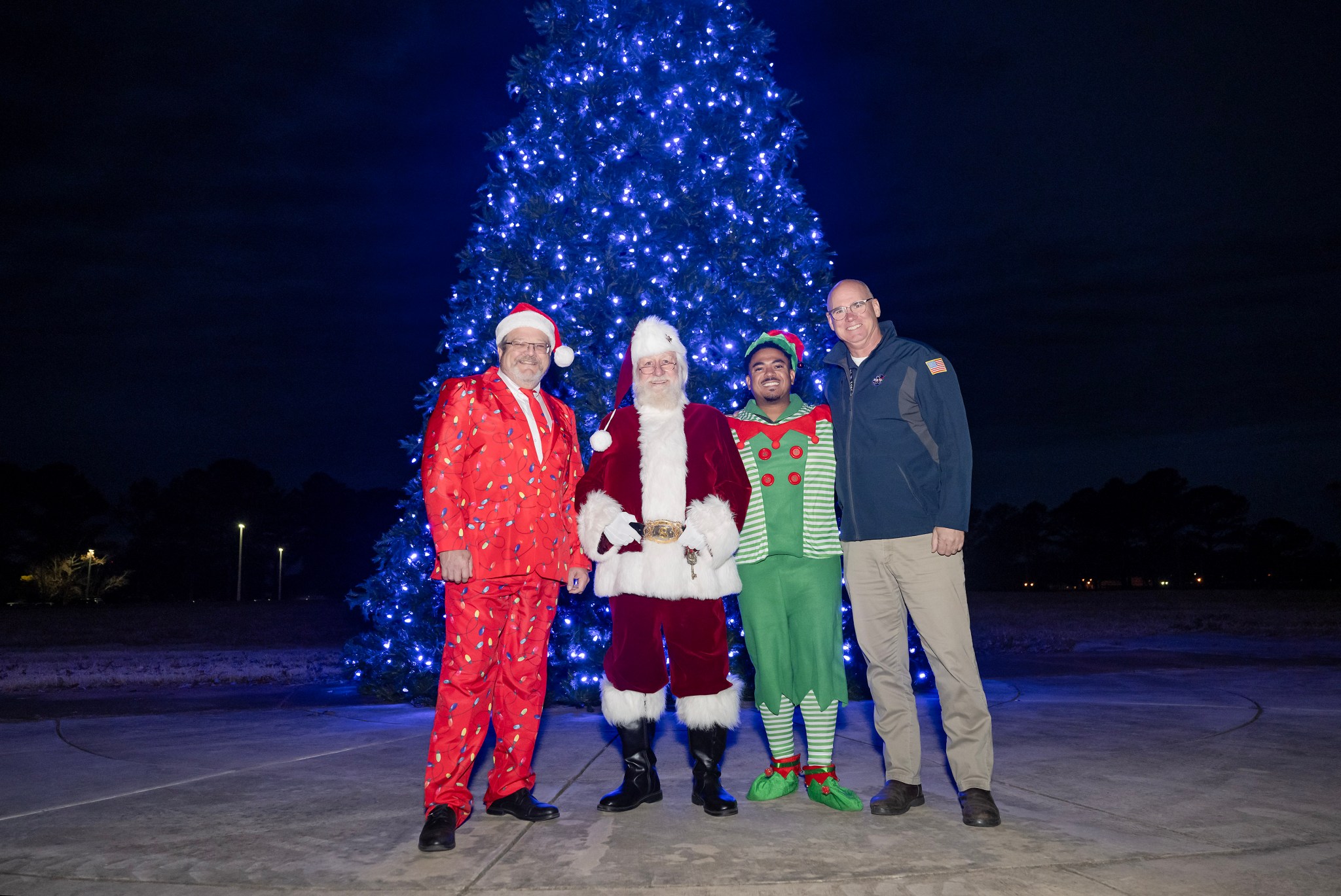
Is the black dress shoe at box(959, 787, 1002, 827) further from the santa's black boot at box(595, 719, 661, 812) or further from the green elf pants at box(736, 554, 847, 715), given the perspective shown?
the santa's black boot at box(595, 719, 661, 812)

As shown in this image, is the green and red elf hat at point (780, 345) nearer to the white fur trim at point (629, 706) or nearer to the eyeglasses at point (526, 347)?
the eyeglasses at point (526, 347)

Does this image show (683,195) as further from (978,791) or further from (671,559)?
(978,791)

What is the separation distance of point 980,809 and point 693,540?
57.5 inches

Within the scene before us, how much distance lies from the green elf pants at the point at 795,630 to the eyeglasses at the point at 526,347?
130 cm

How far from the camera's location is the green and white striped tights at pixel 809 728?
11.7 ft

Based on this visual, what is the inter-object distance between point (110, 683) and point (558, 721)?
540 cm

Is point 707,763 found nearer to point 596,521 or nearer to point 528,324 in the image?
point 596,521

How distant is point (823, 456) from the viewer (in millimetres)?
3752

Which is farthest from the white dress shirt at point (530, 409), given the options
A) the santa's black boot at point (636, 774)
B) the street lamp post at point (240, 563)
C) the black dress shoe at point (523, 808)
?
the street lamp post at point (240, 563)

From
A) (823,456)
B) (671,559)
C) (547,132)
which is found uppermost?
(547,132)

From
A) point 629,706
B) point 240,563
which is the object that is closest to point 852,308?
point 629,706

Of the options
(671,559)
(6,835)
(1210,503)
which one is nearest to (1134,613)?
(671,559)

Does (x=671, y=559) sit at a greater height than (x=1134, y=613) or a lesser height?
greater

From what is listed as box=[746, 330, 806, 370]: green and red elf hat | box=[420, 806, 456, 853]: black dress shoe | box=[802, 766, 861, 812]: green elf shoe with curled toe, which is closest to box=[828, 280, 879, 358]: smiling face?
box=[746, 330, 806, 370]: green and red elf hat
